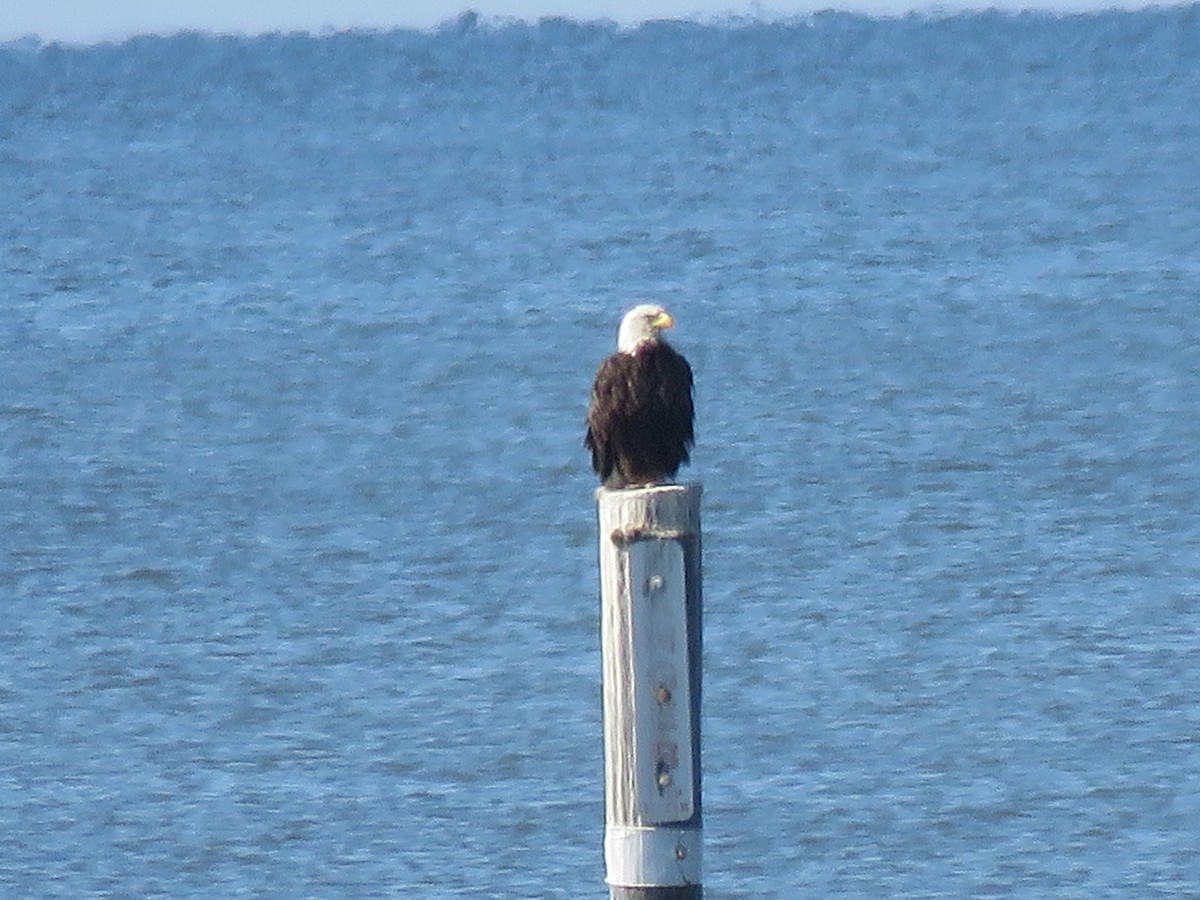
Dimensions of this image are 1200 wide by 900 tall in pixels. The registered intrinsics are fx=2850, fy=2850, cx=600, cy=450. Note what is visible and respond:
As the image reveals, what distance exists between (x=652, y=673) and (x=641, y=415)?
1.11 metres

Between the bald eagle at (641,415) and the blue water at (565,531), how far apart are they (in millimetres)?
2626

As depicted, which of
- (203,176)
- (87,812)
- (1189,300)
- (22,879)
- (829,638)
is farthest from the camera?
(203,176)

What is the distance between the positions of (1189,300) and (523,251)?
8967 mm

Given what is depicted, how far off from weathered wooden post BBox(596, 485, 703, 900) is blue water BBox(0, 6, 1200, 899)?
11.6ft

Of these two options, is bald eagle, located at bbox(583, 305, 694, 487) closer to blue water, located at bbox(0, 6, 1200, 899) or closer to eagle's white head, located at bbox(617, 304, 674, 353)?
eagle's white head, located at bbox(617, 304, 674, 353)

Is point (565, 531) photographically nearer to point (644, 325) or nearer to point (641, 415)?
point (644, 325)

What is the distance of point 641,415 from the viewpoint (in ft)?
18.1

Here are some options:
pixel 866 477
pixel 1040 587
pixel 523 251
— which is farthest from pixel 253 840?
pixel 523 251

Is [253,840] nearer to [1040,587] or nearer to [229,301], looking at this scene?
[1040,587]

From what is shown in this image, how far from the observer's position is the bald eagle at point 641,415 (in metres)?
5.52

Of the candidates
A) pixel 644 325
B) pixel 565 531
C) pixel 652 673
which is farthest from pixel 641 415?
pixel 565 531

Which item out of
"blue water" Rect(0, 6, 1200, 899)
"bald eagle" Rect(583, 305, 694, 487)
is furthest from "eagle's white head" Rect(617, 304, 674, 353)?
"blue water" Rect(0, 6, 1200, 899)

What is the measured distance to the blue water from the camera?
873 centimetres

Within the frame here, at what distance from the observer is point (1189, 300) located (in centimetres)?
A: 2244
